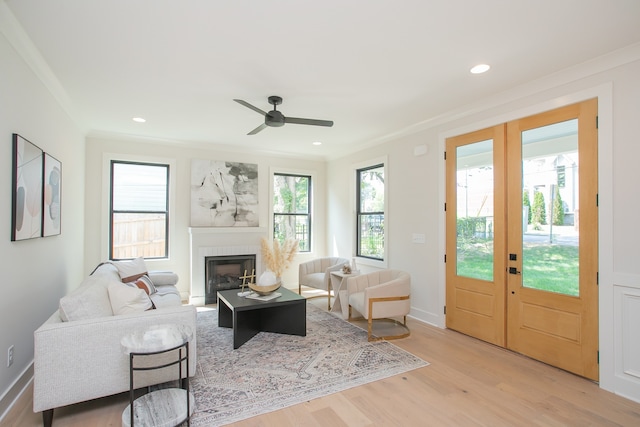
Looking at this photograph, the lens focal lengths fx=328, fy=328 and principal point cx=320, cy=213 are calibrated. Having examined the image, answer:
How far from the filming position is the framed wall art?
9.97 ft

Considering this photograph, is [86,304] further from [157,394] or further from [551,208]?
[551,208]

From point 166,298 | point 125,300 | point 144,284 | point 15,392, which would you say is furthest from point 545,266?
point 15,392

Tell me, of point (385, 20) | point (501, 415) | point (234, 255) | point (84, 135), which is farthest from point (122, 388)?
point (84, 135)

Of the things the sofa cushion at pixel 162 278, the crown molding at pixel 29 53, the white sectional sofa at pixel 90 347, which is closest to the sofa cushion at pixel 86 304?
the white sectional sofa at pixel 90 347

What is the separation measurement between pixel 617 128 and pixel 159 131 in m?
5.43

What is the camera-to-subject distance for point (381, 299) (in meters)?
3.79

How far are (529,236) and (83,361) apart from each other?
3.91 meters

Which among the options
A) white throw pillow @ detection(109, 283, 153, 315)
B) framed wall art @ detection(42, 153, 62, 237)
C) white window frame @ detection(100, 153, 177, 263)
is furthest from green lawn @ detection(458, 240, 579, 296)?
white window frame @ detection(100, 153, 177, 263)

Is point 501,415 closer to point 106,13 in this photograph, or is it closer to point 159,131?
point 106,13

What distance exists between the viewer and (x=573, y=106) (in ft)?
9.71

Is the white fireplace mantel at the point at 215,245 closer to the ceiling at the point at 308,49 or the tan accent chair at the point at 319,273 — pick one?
the tan accent chair at the point at 319,273

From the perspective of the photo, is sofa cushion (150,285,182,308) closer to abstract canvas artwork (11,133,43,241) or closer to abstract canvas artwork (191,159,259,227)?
abstract canvas artwork (11,133,43,241)

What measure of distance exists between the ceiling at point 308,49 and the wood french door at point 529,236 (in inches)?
22.8

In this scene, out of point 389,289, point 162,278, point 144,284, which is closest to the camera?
point 144,284
